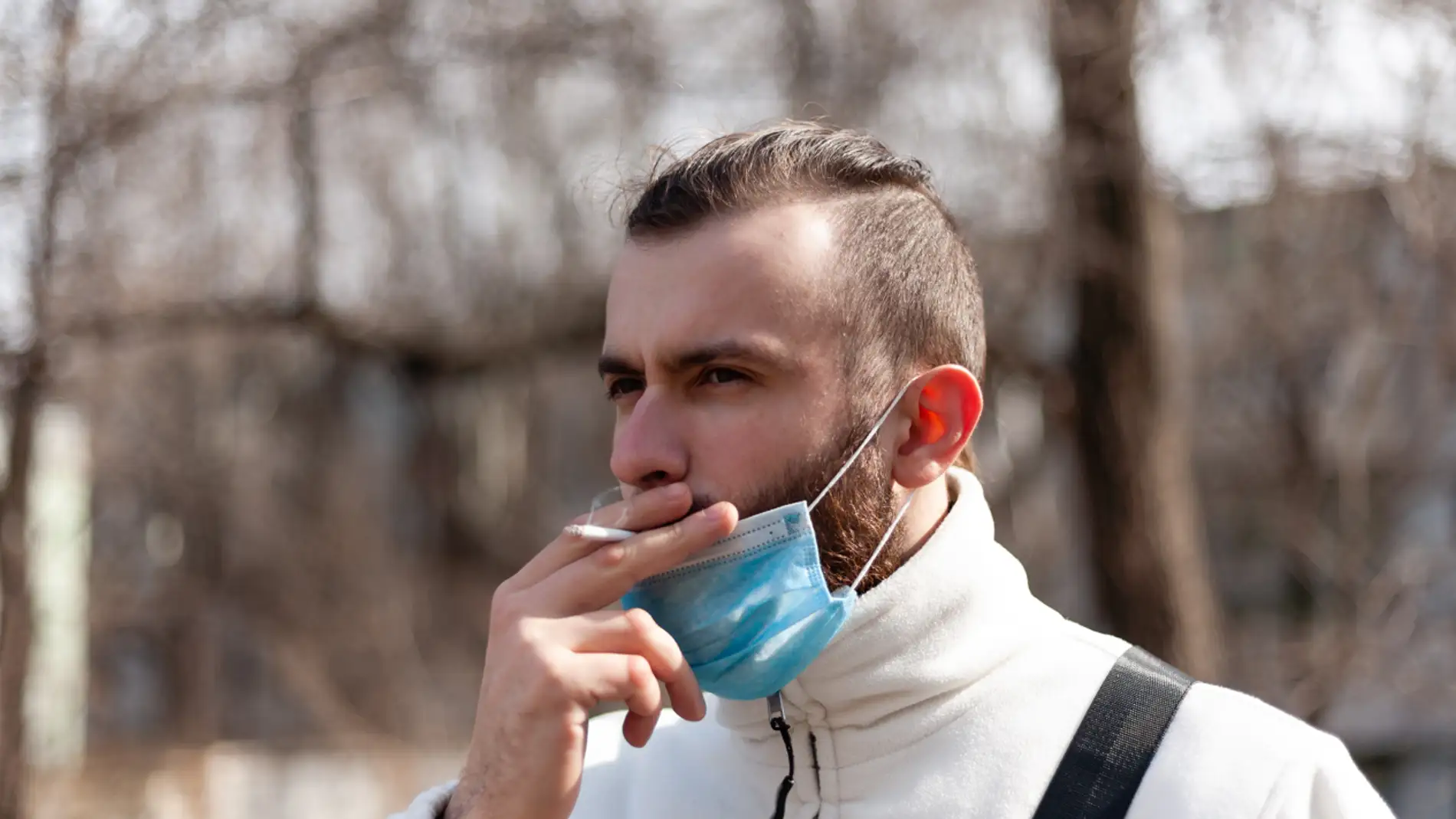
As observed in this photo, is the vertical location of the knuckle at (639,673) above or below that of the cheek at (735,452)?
below

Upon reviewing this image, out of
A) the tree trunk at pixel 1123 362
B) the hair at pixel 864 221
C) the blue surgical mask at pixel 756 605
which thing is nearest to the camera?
the blue surgical mask at pixel 756 605

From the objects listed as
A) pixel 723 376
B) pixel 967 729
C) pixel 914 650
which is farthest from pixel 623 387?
pixel 967 729

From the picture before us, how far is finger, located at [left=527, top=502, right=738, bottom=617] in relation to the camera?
2.24 meters

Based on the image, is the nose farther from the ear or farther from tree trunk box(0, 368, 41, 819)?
tree trunk box(0, 368, 41, 819)

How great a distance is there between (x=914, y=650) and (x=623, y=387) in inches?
27.4

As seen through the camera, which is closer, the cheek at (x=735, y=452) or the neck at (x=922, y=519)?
the cheek at (x=735, y=452)

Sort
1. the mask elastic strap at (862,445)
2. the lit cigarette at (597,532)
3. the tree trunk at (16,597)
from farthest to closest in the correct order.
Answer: the tree trunk at (16,597) < the mask elastic strap at (862,445) < the lit cigarette at (597,532)

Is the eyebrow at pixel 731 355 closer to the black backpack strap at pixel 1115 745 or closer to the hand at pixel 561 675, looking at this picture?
the hand at pixel 561 675

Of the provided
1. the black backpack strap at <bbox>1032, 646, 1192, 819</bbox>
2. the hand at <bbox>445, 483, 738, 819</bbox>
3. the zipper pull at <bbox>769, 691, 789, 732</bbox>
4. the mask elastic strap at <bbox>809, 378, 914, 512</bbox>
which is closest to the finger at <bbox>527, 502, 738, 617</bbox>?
the hand at <bbox>445, 483, 738, 819</bbox>

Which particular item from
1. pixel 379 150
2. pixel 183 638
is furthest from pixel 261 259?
pixel 183 638

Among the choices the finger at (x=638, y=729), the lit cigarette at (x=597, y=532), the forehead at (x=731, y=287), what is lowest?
the finger at (x=638, y=729)

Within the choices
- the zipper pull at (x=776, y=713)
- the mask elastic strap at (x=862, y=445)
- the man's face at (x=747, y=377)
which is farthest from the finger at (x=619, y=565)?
the zipper pull at (x=776, y=713)

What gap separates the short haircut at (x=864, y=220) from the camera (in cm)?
259

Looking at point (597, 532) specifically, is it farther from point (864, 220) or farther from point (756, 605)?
point (864, 220)
